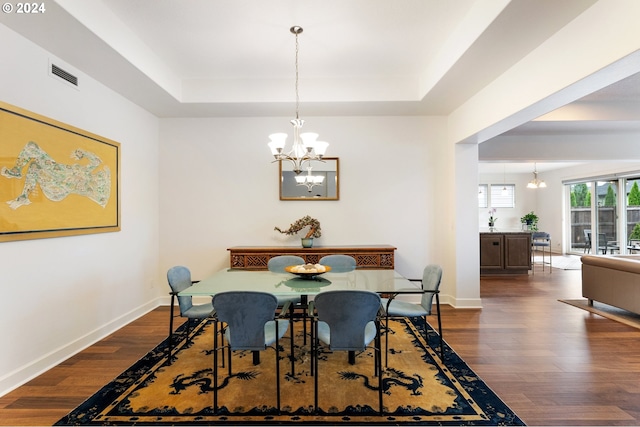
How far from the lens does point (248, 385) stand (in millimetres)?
2428

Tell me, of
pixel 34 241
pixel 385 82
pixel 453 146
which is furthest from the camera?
pixel 453 146

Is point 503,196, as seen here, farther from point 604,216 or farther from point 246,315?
point 246,315

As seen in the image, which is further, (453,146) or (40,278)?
(453,146)

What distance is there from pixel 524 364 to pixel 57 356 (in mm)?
4095

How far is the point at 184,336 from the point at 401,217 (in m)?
3.16

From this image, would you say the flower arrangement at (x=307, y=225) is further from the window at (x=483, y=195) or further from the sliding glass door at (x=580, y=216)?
the sliding glass door at (x=580, y=216)

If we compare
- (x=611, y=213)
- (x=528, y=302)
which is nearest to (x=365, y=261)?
(x=528, y=302)

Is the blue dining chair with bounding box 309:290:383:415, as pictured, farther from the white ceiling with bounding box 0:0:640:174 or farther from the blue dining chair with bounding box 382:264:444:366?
the white ceiling with bounding box 0:0:640:174

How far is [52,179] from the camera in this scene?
109 inches

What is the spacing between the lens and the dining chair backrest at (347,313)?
2070mm

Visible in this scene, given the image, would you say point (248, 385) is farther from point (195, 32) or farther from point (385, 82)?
point (385, 82)

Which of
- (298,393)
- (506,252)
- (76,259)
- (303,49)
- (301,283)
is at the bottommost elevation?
(298,393)

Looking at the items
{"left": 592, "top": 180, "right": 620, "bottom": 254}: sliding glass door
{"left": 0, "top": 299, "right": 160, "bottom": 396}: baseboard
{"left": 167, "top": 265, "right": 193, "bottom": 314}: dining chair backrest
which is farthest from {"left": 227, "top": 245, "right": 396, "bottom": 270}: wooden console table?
{"left": 592, "top": 180, "right": 620, "bottom": 254}: sliding glass door

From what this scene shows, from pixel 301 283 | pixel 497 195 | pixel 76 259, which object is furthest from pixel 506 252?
pixel 76 259
